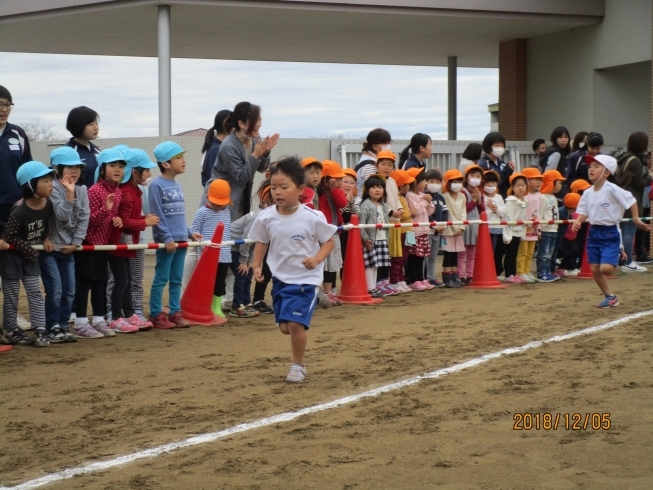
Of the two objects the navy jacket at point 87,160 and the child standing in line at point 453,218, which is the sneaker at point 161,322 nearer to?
the navy jacket at point 87,160

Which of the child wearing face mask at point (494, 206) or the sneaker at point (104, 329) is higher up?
the child wearing face mask at point (494, 206)

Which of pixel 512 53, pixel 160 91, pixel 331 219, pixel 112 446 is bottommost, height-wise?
pixel 112 446

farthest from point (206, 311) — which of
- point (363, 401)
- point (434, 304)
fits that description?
point (363, 401)

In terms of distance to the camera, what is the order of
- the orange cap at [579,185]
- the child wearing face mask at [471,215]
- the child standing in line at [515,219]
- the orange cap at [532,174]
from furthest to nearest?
the orange cap at [579,185], the orange cap at [532,174], the child standing in line at [515,219], the child wearing face mask at [471,215]

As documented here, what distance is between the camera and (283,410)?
6199mm

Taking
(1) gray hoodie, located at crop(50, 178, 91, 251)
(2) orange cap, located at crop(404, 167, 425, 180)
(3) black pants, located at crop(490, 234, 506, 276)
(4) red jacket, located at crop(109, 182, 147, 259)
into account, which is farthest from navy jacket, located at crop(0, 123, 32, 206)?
(3) black pants, located at crop(490, 234, 506, 276)

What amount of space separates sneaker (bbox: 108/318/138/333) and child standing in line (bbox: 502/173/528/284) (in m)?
6.68

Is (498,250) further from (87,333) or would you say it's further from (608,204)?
(87,333)

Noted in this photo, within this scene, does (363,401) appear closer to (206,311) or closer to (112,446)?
(112,446)

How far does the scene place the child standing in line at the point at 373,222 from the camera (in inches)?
484

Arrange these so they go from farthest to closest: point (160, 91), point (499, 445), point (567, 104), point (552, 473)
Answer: point (567, 104) < point (160, 91) < point (499, 445) < point (552, 473)

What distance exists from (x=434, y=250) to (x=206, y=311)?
4.57 meters

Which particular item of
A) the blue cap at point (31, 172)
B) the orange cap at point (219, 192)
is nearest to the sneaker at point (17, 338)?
the blue cap at point (31, 172)

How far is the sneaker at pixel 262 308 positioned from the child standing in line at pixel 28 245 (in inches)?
115
